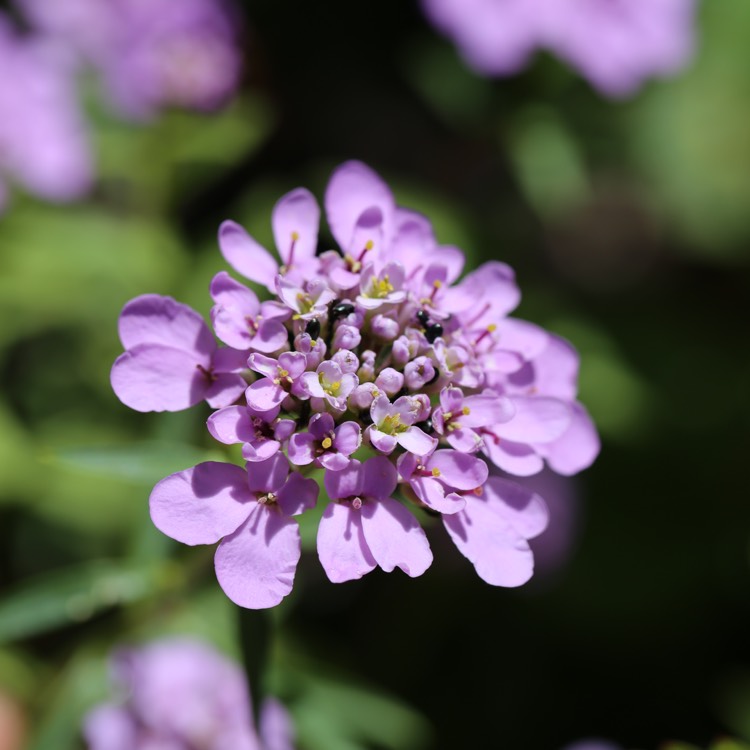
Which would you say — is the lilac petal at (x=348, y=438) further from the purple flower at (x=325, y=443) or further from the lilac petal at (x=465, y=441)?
the lilac petal at (x=465, y=441)

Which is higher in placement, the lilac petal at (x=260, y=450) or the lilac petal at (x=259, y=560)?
the lilac petal at (x=260, y=450)

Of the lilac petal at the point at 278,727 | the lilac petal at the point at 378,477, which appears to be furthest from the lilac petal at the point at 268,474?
the lilac petal at the point at 278,727

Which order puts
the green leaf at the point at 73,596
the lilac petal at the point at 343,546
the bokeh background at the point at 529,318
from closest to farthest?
the lilac petal at the point at 343,546 → the green leaf at the point at 73,596 → the bokeh background at the point at 529,318

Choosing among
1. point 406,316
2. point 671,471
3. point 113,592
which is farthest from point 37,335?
point 671,471

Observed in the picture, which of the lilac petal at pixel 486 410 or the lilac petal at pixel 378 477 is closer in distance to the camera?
the lilac petal at pixel 378 477

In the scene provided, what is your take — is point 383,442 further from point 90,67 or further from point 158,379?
point 90,67

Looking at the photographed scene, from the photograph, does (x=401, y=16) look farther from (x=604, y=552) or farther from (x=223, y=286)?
(x=223, y=286)

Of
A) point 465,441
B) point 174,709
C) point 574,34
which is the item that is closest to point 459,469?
point 465,441
